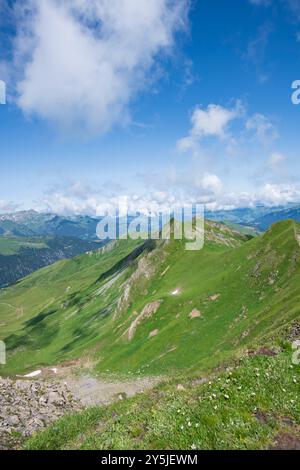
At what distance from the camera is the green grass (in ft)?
47.7

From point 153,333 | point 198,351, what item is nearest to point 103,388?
point 198,351

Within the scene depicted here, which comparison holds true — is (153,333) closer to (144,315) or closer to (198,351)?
(144,315)

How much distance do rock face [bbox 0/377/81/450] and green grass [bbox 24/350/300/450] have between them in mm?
13341

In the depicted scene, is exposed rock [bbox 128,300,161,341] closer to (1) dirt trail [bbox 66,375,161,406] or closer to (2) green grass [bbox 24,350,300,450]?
(1) dirt trail [bbox 66,375,161,406]

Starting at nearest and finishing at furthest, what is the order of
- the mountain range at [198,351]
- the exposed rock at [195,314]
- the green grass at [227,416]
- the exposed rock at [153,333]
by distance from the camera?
the green grass at [227,416]
the mountain range at [198,351]
the exposed rock at [195,314]
the exposed rock at [153,333]

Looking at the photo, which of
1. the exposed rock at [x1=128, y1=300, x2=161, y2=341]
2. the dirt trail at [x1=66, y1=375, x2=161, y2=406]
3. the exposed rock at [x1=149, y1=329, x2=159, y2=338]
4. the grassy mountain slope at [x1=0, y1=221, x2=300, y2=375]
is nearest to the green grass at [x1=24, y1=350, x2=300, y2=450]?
the grassy mountain slope at [x1=0, y1=221, x2=300, y2=375]

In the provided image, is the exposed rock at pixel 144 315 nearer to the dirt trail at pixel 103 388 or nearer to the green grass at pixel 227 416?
the dirt trail at pixel 103 388

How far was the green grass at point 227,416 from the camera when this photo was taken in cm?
1455

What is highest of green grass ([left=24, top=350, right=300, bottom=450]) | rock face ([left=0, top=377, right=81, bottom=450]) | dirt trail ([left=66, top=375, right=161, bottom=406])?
green grass ([left=24, top=350, right=300, bottom=450])

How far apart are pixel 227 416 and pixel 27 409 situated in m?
29.9

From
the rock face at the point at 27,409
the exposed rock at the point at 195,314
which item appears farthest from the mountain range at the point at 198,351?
the rock face at the point at 27,409

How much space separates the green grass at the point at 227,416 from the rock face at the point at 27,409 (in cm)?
1334

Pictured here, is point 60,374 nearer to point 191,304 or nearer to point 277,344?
point 191,304

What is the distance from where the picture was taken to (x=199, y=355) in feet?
212
